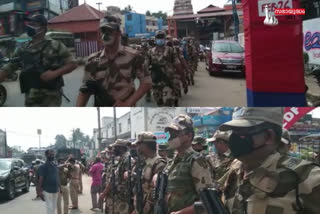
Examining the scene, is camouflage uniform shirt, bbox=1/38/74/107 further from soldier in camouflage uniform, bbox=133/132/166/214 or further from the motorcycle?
the motorcycle

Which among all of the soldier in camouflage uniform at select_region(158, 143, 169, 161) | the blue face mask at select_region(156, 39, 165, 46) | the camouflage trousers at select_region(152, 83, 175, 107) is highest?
the blue face mask at select_region(156, 39, 165, 46)

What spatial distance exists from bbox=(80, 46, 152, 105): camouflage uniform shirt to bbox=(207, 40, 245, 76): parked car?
0.39 m

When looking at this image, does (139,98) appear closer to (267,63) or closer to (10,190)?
(267,63)

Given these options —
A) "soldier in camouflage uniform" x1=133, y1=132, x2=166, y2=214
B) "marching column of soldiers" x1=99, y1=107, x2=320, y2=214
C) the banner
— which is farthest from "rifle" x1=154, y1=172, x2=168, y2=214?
the banner

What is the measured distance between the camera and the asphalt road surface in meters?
2.08

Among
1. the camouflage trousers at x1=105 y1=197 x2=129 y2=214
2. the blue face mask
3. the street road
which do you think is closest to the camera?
the blue face mask

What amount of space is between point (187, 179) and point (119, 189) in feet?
4.11

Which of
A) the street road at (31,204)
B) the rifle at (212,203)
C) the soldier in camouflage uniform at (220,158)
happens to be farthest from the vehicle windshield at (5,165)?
the rifle at (212,203)

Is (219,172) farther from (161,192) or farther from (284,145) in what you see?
(284,145)

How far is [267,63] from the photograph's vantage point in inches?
77.9

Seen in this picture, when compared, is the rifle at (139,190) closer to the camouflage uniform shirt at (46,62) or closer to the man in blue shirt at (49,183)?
the man in blue shirt at (49,183)

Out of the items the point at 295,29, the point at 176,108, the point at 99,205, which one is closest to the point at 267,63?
the point at 295,29

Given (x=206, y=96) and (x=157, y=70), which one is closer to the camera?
(x=206, y=96)

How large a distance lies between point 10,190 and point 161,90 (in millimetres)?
1646
